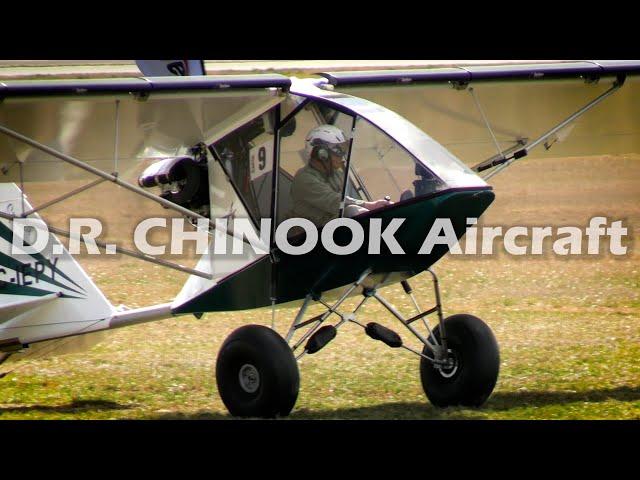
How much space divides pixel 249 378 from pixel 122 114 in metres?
2.48

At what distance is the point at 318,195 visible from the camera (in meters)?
8.68

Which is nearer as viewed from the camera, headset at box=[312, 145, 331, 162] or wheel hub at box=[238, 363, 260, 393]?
wheel hub at box=[238, 363, 260, 393]

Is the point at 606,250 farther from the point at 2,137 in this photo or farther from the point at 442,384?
the point at 2,137

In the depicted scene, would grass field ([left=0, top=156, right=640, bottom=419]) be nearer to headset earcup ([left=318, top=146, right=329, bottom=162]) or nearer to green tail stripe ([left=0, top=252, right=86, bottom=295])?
green tail stripe ([left=0, top=252, right=86, bottom=295])

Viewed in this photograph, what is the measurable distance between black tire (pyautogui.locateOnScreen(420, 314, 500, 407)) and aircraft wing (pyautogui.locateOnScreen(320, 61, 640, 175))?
152 centimetres

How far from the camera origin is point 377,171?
28.2 feet

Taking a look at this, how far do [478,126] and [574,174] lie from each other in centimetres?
1379

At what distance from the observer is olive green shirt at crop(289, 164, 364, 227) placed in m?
8.63

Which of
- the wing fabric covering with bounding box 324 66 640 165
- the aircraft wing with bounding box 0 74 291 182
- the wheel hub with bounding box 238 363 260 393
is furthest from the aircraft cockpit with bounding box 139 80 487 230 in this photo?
the wheel hub with bounding box 238 363 260 393

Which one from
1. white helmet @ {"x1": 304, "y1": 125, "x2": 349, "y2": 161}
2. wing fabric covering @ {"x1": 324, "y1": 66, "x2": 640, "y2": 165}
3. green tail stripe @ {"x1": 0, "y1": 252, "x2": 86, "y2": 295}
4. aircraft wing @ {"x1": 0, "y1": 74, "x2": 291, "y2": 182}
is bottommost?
green tail stripe @ {"x1": 0, "y1": 252, "x2": 86, "y2": 295}

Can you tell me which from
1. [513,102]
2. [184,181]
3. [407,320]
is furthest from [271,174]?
[513,102]

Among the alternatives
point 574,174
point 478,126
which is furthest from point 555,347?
point 574,174

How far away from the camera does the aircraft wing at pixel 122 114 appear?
8750 mm

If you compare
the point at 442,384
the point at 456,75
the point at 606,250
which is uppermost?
the point at 456,75
